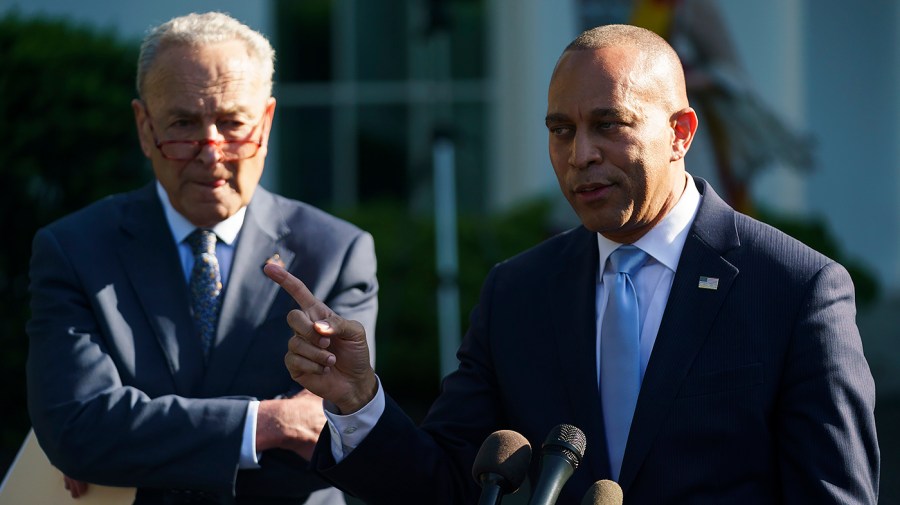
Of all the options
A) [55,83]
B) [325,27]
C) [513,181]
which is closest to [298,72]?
[325,27]

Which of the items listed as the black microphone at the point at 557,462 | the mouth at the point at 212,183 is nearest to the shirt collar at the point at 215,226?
the mouth at the point at 212,183

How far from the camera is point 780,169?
35.0ft

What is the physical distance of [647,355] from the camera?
2.84m

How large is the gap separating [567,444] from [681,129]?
972 mm

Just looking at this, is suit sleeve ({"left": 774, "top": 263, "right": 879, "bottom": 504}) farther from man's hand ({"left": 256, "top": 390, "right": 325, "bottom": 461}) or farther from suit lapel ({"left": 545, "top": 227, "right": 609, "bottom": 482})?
man's hand ({"left": 256, "top": 390, "right": 325, "bottom": 461})

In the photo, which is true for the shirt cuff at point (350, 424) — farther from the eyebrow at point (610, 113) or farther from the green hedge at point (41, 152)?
the green hedge at point (41, 152)

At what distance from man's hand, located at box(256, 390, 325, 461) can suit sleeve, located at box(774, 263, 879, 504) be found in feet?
3.91

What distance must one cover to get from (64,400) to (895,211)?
9424 mm

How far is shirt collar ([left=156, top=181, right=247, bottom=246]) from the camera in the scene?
347 cm

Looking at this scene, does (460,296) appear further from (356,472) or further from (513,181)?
(356,472)

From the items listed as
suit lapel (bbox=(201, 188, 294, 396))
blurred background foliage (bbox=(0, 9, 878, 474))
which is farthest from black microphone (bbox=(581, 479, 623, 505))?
blurred background foliage (bbox=(0, 9, 878, 474))

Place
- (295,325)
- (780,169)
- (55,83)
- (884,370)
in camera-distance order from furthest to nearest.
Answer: (780,169) < (884,370) < (55,83) < (295,325)

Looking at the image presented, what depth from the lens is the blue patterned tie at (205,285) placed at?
11.0ft

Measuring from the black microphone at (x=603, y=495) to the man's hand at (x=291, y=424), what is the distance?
1.13m
